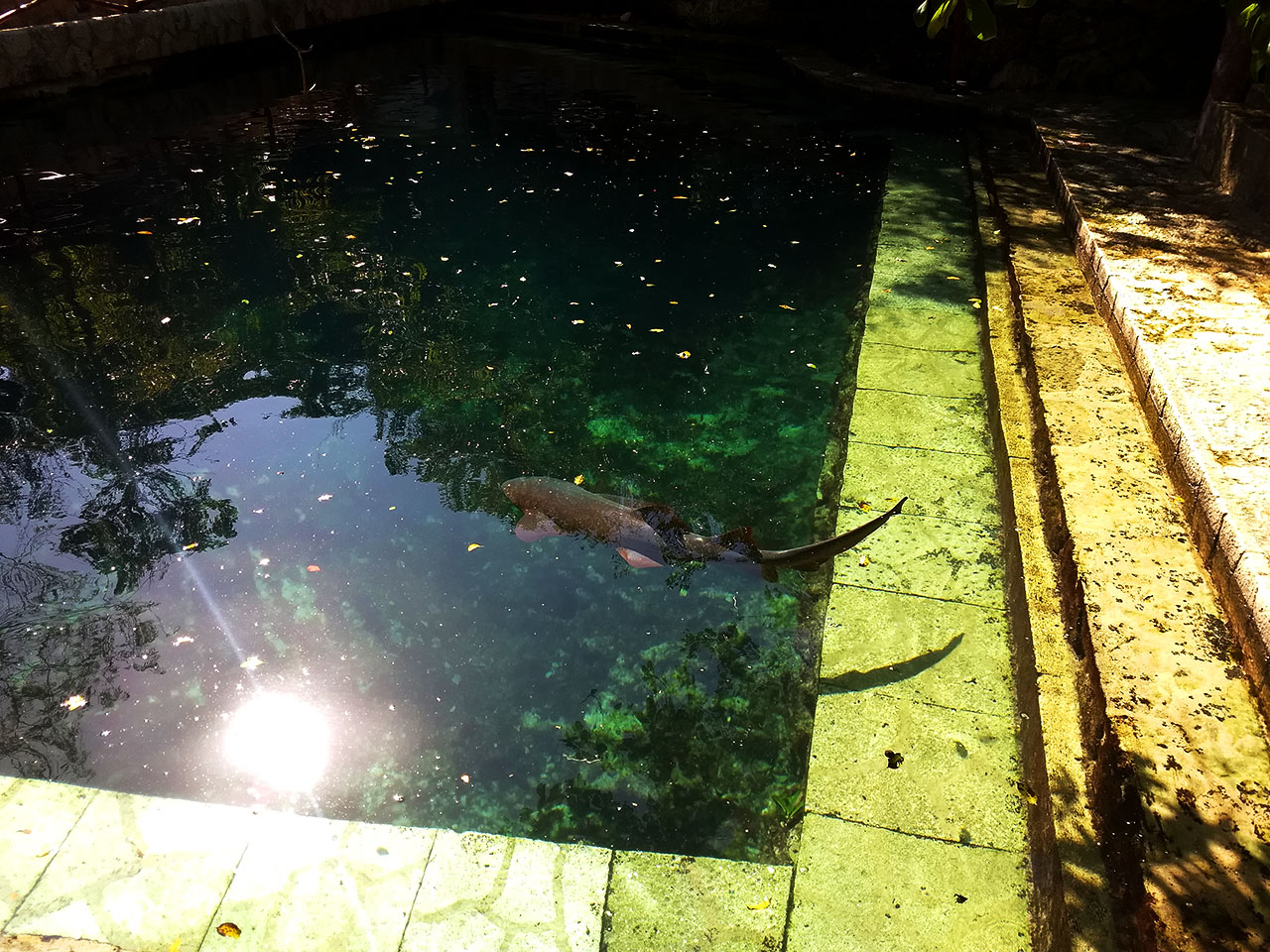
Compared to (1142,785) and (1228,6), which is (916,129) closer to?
(1228,6)

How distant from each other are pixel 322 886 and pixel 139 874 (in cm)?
64

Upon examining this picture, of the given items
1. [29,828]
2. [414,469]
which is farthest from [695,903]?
[414,469]

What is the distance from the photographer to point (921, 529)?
4355mm

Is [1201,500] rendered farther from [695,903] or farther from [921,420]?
[695,903]

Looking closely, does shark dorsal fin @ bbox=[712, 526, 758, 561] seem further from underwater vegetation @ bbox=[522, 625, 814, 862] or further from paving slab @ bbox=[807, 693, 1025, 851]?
paving slab @ bbox=[807, 693, 1025, 851]

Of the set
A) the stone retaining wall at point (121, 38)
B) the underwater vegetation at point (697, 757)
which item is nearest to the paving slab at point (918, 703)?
the underwater vegetation at point (697, 757)

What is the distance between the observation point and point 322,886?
9.44 ft

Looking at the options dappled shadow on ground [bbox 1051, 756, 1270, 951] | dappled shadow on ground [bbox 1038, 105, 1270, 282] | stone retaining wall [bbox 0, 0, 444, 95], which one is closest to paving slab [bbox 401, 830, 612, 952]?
dappled shadow on ground [bbox 1051, 756, 1270, 951]

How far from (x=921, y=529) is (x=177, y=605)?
12.5 ft

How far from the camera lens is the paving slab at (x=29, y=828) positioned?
2.82 m

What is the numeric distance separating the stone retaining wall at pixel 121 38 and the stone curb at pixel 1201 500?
1403 cm

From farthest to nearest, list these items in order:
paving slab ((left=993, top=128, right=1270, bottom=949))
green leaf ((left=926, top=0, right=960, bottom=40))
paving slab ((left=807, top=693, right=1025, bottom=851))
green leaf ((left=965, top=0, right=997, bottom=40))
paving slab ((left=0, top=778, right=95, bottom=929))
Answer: paving slab ((left=807, top=693, right=1025, bottom=851)) < paving slab ((left=0, top=778, right=95, bottom=929)) < paving slab ((left=993, top=128, right=1270, bottom=949)) < green leaf ((left=926, top=0, right=960, bottom=40)) < green leaf ((left=965, top=0, right=997, bottom=40))

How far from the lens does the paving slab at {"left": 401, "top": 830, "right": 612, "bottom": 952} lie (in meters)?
2.72

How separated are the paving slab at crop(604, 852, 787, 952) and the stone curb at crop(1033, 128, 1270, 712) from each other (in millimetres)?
1763
